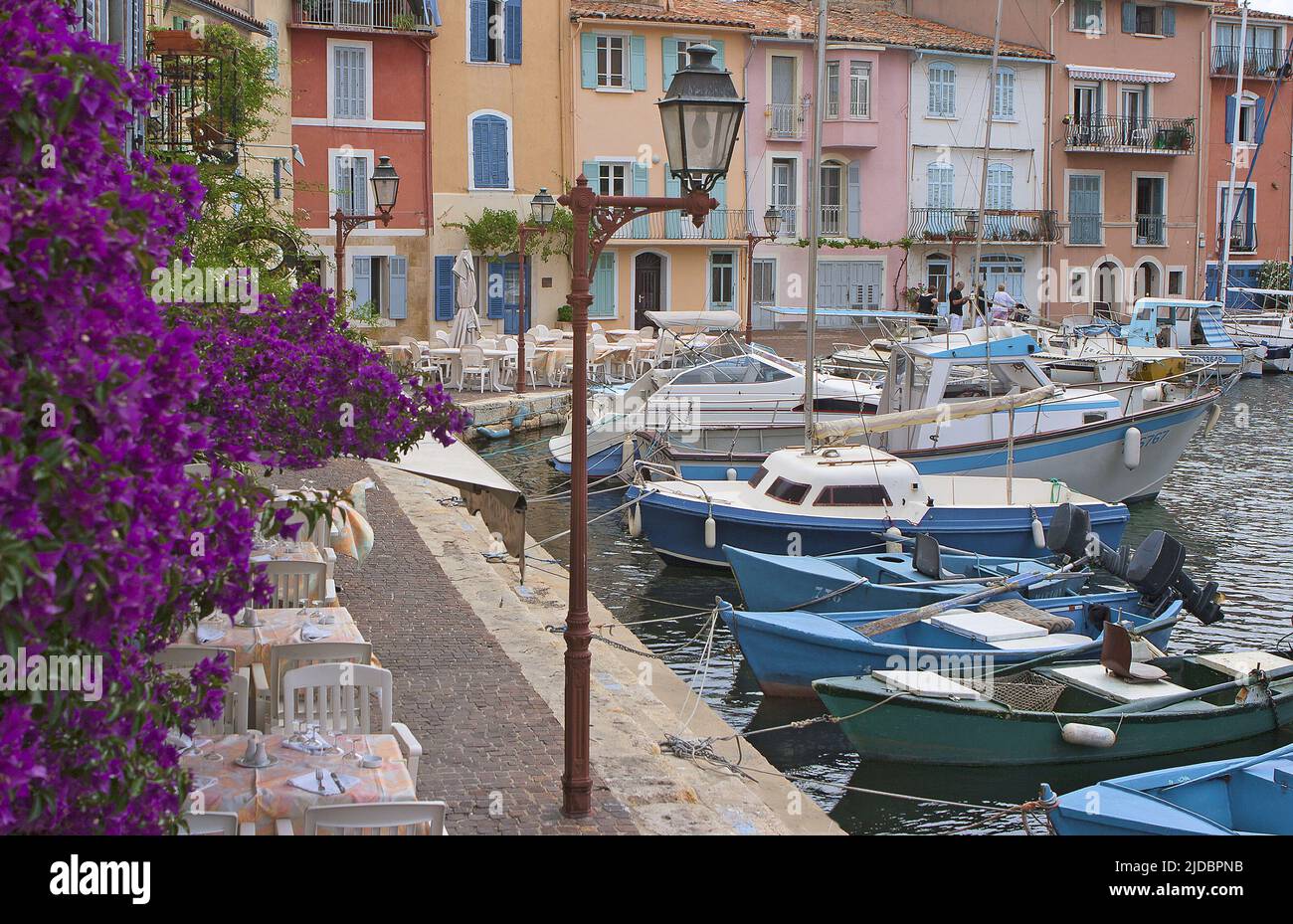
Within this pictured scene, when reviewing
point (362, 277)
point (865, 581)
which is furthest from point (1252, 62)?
point (865, 581)

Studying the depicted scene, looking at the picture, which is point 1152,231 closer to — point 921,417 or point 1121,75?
point 1121,75

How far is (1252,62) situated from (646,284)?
2555 cm

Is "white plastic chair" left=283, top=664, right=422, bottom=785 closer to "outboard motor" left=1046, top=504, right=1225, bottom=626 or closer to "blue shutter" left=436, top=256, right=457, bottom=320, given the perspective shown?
"outboard motor" left=1046, top=504, right=1225, bottom=626

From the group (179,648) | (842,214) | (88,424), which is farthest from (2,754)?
(842,214)

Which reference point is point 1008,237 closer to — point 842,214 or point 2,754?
point 842,214

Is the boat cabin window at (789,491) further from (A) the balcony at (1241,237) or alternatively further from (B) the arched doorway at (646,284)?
(A) the balcony at (1241,237)

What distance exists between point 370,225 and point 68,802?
114ft

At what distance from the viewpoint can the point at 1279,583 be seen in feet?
59.3

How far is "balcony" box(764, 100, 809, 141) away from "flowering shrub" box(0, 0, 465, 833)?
40383 millimetres

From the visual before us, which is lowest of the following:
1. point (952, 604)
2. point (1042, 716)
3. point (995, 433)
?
point (1042, 716)

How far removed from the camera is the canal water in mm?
11172

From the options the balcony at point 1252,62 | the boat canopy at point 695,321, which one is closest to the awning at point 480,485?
the boat canopy at point 695,321

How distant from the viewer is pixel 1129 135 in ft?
163

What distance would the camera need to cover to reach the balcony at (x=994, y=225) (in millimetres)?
45656
